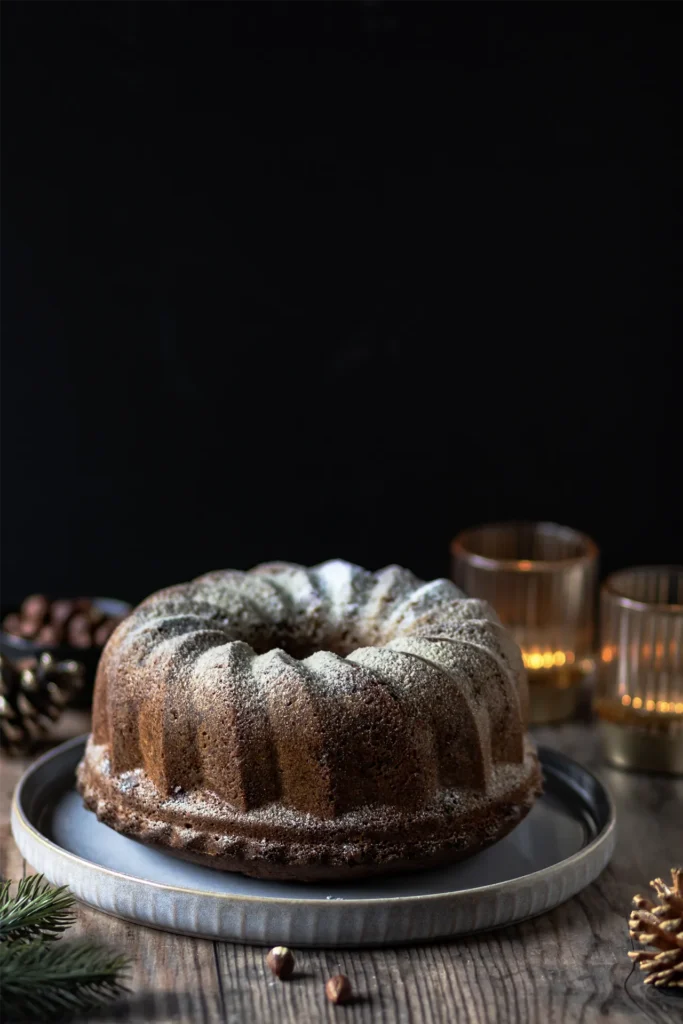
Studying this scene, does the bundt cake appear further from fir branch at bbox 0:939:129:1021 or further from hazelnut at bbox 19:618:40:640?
hazelnut at bbox 19:618:40:640

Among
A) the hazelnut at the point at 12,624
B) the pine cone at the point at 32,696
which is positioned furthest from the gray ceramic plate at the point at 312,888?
the hazelnut at the point at 12,624

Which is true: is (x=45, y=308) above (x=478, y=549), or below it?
above

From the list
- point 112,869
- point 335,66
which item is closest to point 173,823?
point 112,869

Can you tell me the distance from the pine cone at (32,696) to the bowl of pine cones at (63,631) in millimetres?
27

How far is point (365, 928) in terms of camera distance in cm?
123

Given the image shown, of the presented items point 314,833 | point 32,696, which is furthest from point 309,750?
point 32,696

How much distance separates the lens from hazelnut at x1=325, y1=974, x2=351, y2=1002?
116cm

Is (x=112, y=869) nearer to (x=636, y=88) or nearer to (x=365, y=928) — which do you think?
(x=365, y=928)

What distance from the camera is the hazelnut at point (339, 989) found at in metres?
1.16

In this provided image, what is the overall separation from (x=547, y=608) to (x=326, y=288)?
64cm

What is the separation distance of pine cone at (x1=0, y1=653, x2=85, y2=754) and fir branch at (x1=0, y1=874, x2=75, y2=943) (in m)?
0.45

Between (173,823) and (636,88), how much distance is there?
1352 millimetres

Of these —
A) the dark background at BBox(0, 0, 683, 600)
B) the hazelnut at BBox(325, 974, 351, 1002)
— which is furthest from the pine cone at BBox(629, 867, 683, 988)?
the dark background at BBox(0, 0, 683, 600)

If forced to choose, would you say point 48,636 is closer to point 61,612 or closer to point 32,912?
point 61,612
